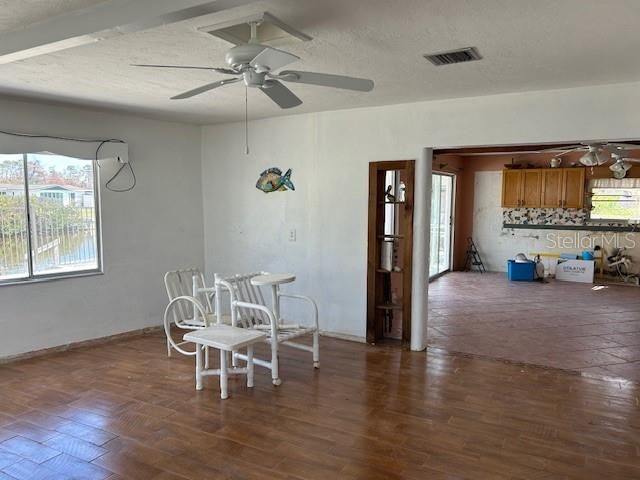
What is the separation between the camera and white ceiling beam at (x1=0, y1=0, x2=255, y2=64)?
75.3 inches

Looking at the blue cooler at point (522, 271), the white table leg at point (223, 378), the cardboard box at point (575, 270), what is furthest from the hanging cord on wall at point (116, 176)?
the cardboard box at point (575, 270)

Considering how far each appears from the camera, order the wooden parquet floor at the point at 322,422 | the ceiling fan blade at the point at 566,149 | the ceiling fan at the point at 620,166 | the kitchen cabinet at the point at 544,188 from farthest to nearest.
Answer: the kitchen cabinet at the point at 544,188, the ceiling fan at the point at 620,166, the ceiling fan blade at the point at 566,149, the wooden parquet floor at the point at 322,422

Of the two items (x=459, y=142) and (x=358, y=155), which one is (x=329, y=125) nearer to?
(x=358, y=155)

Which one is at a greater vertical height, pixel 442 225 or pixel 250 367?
pixel 442 225

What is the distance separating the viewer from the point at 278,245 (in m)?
5.34

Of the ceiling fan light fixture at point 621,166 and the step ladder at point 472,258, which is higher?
the ceiling fan light fixture at point 621,166

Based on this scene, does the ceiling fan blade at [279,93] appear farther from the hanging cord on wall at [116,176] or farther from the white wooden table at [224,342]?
the hanging cord on wall at [116,176]

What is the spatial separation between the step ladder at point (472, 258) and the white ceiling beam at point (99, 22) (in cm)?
875

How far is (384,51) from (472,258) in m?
7.73

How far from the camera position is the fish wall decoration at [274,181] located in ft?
17.0

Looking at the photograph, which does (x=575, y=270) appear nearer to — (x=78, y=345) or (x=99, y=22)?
(x=78, y=345)

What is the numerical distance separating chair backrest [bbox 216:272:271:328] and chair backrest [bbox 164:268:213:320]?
430 mm

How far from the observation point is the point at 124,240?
5.05 m

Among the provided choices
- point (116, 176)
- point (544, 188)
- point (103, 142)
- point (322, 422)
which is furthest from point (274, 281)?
point (544, 188)
